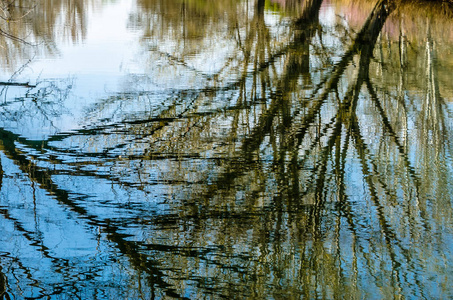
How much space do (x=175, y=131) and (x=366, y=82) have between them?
13.1 feet

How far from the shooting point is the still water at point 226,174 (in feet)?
13.2

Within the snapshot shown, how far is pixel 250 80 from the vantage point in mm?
10148

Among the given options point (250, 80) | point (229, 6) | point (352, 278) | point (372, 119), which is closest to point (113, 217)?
point (352, 278)

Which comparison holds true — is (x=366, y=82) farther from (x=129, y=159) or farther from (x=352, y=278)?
(x=352, y=278)

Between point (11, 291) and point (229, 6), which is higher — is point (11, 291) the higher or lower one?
the lower one

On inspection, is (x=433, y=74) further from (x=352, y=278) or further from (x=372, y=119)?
(x=352, y=278)

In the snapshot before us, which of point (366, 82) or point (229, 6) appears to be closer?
point (366, 82)

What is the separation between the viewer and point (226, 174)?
589 cm

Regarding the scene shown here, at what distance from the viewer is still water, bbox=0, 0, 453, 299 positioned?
403cm

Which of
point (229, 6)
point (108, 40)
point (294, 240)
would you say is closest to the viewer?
point (294, 240)

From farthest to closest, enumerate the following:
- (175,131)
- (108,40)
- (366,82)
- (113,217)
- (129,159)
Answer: (108,40) < (366,82) < (175,131) < (129,159) < (113,217)

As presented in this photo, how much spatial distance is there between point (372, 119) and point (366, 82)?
2221 mm

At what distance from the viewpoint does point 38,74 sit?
10672mm

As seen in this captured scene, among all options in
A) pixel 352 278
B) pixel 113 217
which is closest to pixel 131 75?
pixel 113 217
